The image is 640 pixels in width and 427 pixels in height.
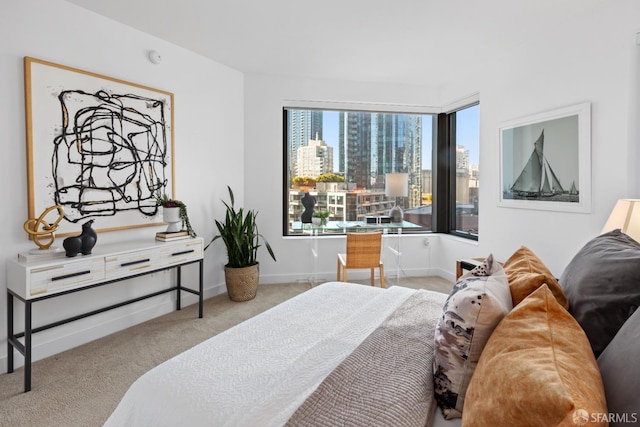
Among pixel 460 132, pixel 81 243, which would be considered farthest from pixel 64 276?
pixel 460 132

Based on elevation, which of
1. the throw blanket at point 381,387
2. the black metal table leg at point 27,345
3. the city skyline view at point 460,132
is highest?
the city skyline view at point 460,132

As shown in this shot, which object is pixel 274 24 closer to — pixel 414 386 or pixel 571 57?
pixel 571 57

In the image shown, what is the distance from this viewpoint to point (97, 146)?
2.83 meters

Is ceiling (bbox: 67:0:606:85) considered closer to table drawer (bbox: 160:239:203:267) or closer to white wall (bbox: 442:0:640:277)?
white wall (bbox: 442:0:640:277)

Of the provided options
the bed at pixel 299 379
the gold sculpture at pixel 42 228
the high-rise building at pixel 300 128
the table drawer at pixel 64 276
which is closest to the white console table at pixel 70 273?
the table drawer at pixel 64 276

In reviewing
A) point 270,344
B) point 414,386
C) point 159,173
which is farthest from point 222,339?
point 159,173

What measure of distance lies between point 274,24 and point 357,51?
0.96 m

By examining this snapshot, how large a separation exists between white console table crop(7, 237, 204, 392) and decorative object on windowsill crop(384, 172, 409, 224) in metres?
2.76

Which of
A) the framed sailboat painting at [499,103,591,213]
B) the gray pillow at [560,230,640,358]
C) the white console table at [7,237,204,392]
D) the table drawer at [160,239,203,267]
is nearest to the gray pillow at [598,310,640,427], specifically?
the gray pillow at [560,230,640,358]

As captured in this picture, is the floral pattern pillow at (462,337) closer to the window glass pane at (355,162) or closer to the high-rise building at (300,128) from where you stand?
the window glass pane at (355,162)

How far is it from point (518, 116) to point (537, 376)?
131 inches

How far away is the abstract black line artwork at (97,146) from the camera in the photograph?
2475mm

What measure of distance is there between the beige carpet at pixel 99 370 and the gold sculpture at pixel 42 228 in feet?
2.70

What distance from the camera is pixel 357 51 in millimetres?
3557
